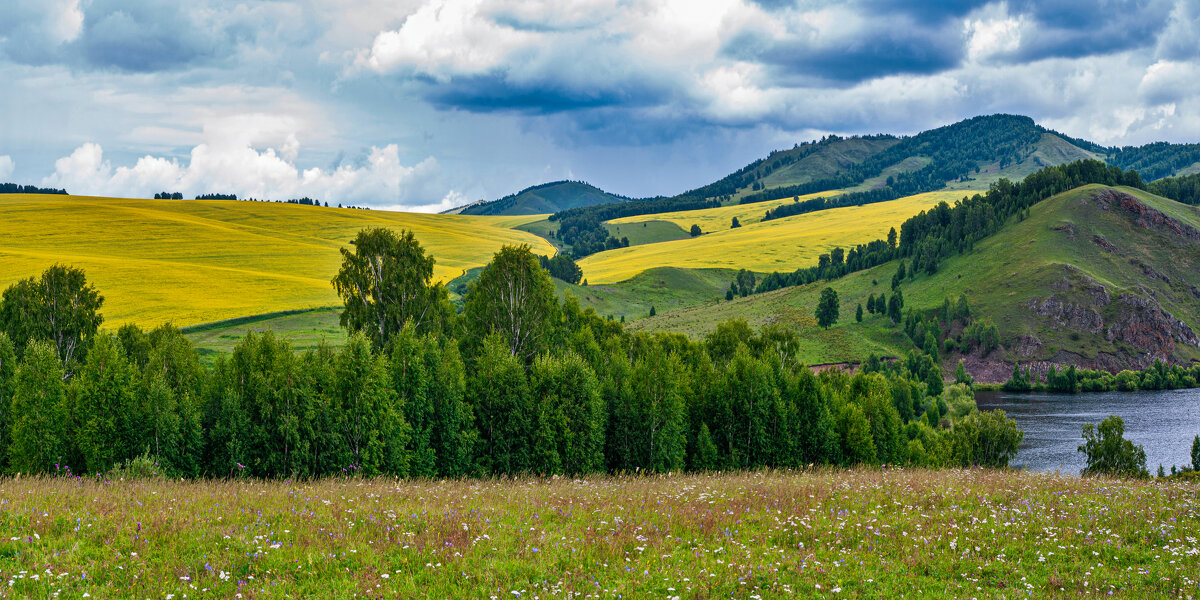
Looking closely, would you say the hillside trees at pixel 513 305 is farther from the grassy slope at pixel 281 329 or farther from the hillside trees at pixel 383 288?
the grassy slope at pixel 281 329

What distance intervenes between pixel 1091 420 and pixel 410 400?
459 feet

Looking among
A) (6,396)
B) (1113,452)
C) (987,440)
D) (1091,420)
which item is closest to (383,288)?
(6,396)

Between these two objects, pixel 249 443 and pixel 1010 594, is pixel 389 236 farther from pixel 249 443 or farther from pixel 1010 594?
pixel 1010 594

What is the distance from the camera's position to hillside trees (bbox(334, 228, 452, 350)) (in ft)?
199

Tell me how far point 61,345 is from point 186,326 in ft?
213

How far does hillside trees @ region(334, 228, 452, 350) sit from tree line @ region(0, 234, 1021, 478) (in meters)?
0.12

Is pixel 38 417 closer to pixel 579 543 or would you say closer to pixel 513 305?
pixel 513 305

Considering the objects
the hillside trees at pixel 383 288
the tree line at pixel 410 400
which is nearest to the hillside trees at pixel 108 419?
the tree line at pixel 410 400

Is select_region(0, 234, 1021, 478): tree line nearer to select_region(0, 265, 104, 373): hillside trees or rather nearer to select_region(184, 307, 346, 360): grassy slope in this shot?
select_region(0, 265, 104, 373): hillside trees

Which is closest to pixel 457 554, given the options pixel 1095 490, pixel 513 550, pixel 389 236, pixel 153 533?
pixel 513 550

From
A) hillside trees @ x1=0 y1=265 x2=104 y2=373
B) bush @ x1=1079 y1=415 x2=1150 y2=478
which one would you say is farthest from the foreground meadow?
bush @ x1=1079 y1=415 x2=1150 y2=478

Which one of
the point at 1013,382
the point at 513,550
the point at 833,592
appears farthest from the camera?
the point at 1013,382

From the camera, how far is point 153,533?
Result: 15867mm

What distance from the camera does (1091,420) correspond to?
140 metres
